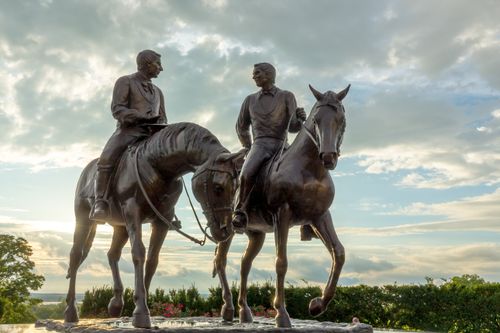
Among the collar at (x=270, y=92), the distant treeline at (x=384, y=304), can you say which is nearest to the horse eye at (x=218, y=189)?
the collar at (x=270, y=92)

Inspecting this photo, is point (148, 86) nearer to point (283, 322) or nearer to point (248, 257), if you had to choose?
point (248, 257)

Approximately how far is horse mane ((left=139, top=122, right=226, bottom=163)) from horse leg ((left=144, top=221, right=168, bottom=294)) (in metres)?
1.20

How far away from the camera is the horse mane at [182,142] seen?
6.91 m

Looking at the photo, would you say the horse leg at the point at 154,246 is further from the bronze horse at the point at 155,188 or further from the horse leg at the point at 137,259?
the horse leg at the point at 137,259

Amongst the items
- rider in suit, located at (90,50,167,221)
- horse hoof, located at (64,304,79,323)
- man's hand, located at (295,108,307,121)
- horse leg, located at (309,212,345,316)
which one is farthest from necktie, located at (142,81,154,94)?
horse hoof, located at (64,304,79,323)

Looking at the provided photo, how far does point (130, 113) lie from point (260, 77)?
201 cm

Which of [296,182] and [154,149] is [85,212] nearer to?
[154,149]

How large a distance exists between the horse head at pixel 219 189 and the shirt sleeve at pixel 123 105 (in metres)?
2.09

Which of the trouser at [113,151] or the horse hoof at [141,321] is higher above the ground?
the trouser at [113,151]

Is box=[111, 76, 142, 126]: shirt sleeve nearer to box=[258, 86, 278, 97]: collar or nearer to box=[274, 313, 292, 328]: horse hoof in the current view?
box=[258, 86, 278, 97]: collar

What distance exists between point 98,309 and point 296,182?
9597mm

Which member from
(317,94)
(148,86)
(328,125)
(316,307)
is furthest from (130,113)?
(316,307)

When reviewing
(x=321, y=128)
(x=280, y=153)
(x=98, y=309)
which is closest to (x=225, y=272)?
(x=280, y=153)

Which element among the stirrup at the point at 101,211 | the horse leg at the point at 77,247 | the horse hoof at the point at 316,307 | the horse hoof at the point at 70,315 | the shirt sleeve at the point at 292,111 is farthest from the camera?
the horse leg at the point at 77,247
